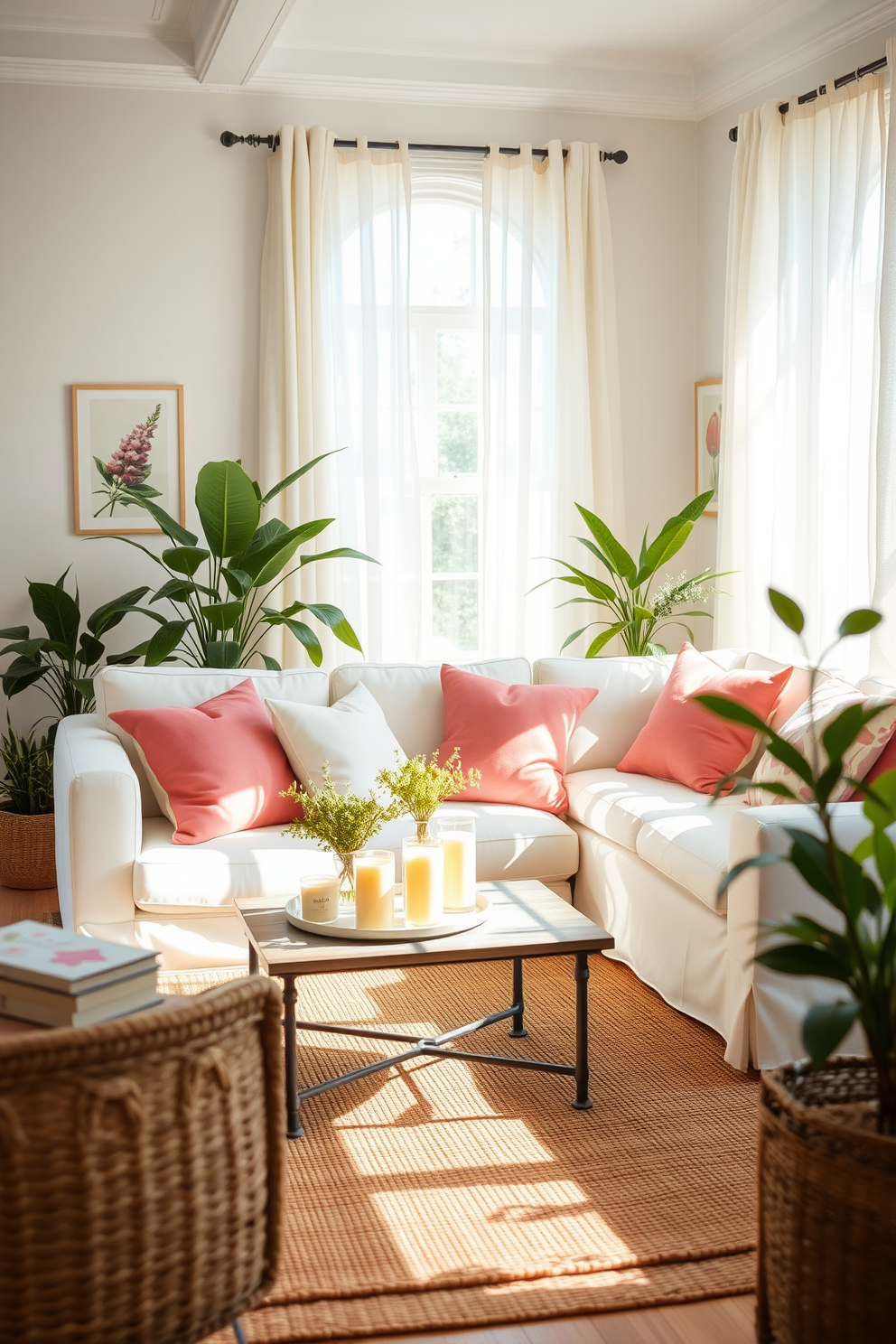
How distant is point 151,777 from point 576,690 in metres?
1.42

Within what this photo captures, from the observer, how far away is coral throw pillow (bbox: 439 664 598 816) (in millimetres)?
4059

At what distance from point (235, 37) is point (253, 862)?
2.92 metres

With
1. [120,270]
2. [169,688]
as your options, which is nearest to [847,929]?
[169,688]

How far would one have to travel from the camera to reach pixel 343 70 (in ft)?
17.1

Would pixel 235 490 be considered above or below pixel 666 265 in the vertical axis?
below

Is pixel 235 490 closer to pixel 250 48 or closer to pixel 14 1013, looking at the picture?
pixel 250 48

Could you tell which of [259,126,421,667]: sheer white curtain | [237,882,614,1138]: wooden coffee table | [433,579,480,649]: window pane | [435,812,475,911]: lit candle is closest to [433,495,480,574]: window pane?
[433,579,480,649]: window pane

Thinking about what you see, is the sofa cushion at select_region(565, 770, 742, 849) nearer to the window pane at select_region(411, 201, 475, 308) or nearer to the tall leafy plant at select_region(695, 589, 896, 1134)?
the tall leafy plant at select_region(695, 589, 896, 1134)

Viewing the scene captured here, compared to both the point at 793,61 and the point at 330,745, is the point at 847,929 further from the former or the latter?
the point at 793,61

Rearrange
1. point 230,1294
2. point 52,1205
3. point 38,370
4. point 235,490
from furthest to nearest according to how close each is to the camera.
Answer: point 38,370 → point 235,490 → point 230,1294 → point 52,1205

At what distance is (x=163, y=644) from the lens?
4422 mm

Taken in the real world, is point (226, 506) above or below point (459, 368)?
below

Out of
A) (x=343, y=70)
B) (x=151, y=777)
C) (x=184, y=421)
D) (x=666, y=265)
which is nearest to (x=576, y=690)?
(x=151, y=777)

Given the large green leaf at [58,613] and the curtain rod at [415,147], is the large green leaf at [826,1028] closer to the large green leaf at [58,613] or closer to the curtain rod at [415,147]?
the large green leaf at [58,613]
